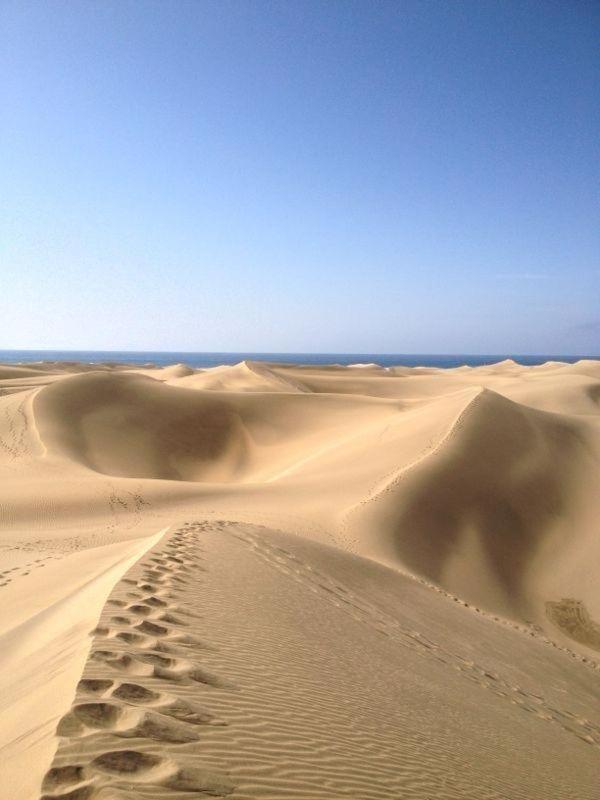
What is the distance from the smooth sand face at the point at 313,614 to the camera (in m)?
3.03

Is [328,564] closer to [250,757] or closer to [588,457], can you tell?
[250,757]

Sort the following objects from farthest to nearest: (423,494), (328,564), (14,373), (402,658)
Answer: (14,373)
(423,494)
(328,564)
(402,658)

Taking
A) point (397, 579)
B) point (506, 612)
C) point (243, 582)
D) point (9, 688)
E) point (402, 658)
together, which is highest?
point (9, 688)

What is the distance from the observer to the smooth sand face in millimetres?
3027

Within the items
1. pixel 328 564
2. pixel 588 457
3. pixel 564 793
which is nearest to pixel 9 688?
pixel 564 793

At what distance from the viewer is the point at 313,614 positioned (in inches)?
261

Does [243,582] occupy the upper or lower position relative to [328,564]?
upper

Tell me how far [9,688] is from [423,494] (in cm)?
1310

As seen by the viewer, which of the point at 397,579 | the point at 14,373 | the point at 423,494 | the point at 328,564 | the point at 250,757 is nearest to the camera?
the point at 250,757

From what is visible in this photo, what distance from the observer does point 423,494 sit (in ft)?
51.7

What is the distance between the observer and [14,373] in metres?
49.2

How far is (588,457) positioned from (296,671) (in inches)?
701

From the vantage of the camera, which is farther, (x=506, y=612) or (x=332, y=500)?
(x=332, y=500)

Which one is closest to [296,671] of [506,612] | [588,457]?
[506,612]
